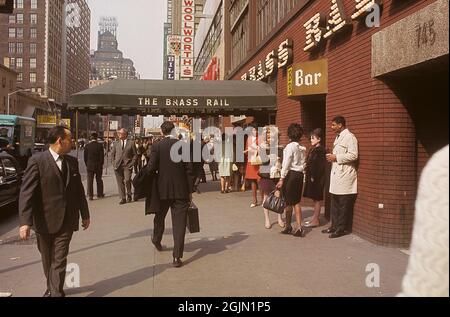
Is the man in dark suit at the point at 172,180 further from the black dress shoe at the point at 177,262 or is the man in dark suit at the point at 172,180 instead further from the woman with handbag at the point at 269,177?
the woman with handbag at the point at 269,177

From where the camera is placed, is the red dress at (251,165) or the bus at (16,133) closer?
the red dress at (251,165)

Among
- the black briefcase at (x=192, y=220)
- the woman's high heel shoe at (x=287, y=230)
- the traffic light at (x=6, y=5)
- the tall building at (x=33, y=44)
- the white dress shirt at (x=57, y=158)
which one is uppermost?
the tall building at (x=33, y=44)

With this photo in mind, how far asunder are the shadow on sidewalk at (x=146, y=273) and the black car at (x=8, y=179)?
4979mm

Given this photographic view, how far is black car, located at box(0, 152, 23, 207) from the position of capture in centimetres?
962

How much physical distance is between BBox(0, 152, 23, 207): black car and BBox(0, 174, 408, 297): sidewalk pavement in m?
1.05

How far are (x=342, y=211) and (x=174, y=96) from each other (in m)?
7.41

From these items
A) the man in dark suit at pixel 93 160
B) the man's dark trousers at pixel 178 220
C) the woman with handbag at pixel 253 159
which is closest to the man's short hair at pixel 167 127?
the man's dark trousers at pixel 178 220

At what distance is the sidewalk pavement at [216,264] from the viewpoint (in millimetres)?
4816

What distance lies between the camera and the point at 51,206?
441cm

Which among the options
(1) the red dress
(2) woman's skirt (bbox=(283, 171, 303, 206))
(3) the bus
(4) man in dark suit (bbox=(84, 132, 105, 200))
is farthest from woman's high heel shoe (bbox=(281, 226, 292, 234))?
(3) the bus

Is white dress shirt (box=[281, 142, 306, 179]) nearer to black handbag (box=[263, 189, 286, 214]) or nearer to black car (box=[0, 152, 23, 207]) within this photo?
black handbag (box=[263, 189, 286, 214])

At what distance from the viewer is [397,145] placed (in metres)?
6.61

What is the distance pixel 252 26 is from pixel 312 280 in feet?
50.1

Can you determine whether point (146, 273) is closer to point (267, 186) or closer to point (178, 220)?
point (178, 220)
